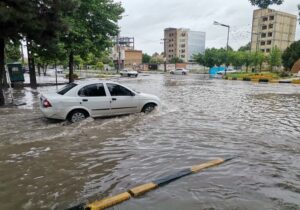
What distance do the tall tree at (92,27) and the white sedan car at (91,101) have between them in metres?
12.7

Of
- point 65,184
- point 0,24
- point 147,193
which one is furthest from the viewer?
point 0,24

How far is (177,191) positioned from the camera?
4551 millimetres

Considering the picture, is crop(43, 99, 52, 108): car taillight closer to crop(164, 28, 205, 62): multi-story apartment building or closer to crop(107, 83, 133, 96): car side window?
crop(107, 83, 133, 96): car side window

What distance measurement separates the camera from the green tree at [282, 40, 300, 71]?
174 feet

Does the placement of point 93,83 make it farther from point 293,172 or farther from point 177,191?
point 293,172

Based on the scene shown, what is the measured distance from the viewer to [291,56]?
54.2 m

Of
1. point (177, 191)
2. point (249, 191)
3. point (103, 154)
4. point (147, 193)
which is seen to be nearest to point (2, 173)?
point (103, 154)

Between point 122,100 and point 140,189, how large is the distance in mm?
6051

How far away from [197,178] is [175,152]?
61.7 inches

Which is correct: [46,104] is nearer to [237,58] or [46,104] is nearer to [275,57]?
[275,57]

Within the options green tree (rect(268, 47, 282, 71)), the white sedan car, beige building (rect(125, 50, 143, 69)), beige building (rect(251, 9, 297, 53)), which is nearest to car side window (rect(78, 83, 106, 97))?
the white sedan car

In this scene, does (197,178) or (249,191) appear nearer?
(249,191)

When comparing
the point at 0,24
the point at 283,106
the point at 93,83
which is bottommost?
the point at 283,106

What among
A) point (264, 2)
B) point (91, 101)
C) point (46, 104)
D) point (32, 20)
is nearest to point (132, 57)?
point (32, 20)
